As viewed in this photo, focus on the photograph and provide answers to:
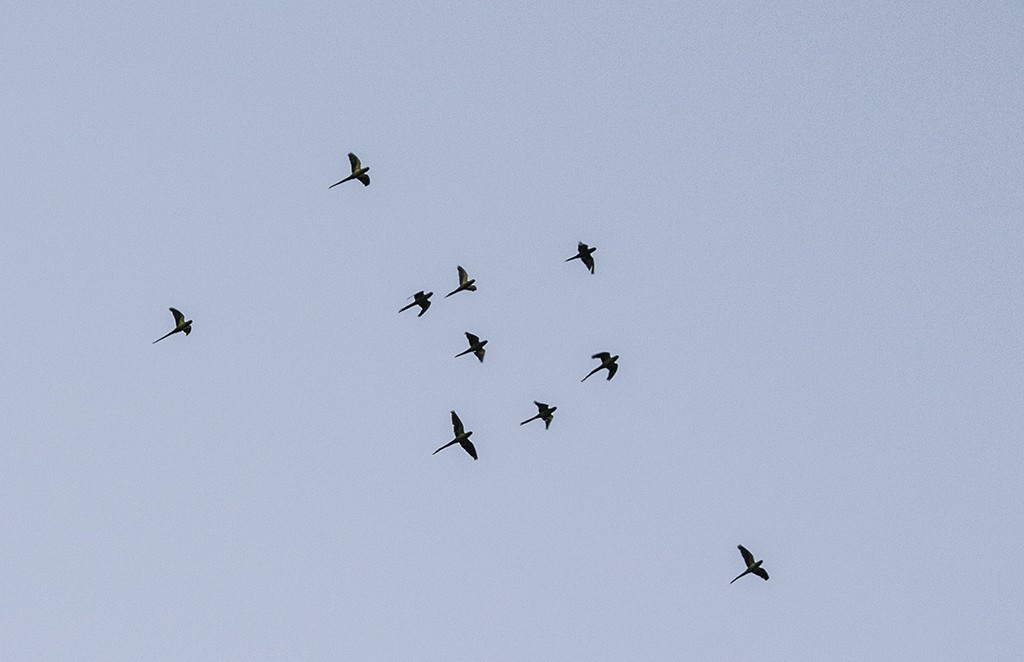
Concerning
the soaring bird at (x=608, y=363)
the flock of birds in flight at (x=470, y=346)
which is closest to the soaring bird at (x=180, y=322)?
the flock of birds in flight at (x=470, y=346)

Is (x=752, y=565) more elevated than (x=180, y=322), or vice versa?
(x=180, y=322)

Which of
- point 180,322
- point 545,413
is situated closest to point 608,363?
point 545,413

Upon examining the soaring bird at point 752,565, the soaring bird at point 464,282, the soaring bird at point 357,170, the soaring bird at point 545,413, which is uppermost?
the soaring bird at point 357,170

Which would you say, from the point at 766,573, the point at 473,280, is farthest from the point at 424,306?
the point at 766,573

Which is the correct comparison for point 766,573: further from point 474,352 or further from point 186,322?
point 186,322

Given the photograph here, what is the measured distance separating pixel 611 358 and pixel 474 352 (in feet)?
26.1

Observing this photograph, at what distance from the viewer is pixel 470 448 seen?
70.6m

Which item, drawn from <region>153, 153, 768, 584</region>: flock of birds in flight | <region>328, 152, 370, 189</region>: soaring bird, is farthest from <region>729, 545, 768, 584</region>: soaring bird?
<region>328, 152, 370, 189</region>: soaring bird

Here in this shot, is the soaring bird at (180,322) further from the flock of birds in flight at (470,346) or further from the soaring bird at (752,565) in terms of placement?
the soaring bird at (752,565)

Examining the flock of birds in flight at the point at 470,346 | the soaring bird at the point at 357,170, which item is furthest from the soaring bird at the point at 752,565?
the soaring bird at the point at 357,170

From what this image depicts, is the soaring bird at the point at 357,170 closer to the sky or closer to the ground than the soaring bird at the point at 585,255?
closer to the sky

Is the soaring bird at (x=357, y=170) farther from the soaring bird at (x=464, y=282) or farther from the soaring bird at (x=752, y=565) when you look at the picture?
the soaring bird at (x=752, y=565)

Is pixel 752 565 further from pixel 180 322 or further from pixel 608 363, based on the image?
pixel 180 322

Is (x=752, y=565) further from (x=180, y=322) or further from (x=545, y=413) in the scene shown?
(x=180, y=322)
